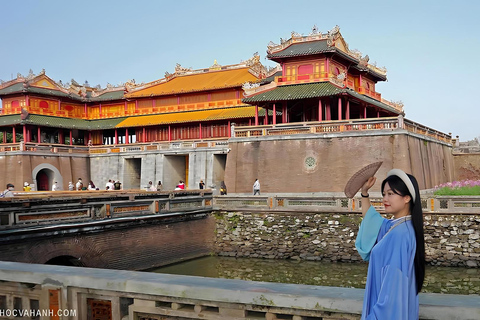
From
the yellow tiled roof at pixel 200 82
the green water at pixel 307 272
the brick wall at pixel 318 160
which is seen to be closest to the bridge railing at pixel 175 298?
the green water at pixel 307 272

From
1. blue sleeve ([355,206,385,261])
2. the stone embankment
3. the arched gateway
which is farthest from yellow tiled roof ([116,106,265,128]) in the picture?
blue sleeve ([355,206,385,261])

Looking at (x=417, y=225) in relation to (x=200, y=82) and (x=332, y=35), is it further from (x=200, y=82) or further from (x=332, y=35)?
(x=200, y=82)

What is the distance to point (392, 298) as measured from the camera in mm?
2844

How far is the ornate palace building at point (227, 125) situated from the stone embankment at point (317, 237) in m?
6.57

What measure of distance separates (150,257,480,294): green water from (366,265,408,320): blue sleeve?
39.5 feet

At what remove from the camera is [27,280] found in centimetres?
420

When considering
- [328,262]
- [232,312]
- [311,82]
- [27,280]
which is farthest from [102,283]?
[311,82]

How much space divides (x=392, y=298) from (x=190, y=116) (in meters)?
35.8

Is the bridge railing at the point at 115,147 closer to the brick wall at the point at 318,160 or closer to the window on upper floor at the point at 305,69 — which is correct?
the brick wall at the point at 318,160

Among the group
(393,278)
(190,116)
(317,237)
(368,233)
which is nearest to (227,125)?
(190,116)

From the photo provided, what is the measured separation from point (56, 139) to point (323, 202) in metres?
32.2

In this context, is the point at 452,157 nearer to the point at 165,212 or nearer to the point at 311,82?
the point at 311,82

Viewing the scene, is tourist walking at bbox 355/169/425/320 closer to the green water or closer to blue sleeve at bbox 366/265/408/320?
blue sleeve at bbox 366/265/408/320

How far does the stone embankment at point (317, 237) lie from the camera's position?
1666cm
